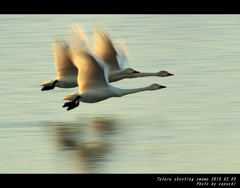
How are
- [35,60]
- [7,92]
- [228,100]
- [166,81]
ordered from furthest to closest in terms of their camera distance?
[35,60] < [166,81] < [7,92] < [228,100]

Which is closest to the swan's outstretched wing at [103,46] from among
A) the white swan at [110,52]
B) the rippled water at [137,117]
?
the white swan at [110,52]

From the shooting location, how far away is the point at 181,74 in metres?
19.5

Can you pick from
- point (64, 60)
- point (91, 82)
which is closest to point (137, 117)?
point (91, 82)

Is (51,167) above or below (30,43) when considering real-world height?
above

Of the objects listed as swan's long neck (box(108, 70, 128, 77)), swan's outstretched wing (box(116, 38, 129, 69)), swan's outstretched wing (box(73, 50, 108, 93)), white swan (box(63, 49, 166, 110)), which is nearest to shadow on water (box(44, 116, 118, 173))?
white swan (box(63, 49, 166, 110))

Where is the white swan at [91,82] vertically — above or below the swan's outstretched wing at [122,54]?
above

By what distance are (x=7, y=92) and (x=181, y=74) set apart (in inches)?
146

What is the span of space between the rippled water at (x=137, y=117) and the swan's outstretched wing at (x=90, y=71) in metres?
0.67

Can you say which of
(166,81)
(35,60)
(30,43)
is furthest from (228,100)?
(30,43)

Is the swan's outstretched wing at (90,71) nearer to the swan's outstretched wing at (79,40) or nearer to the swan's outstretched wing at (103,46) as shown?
the swan's outstretched wing at (79,40)

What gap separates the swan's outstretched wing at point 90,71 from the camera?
1440 centimetres

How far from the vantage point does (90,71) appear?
48.0 feet

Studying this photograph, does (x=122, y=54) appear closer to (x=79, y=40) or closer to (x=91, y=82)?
(x=91, y=82)

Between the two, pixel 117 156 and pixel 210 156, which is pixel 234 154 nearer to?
pixel 210 156
